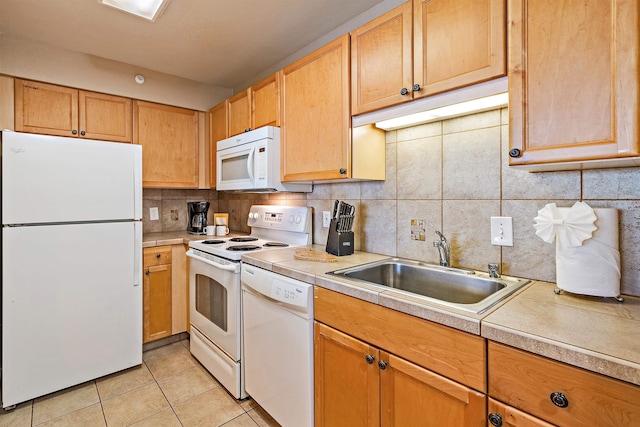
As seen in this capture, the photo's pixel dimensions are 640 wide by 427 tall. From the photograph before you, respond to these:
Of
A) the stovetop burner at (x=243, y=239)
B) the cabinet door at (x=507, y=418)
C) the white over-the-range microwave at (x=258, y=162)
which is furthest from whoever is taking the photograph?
the stovetop burner at (x=243, y=239)

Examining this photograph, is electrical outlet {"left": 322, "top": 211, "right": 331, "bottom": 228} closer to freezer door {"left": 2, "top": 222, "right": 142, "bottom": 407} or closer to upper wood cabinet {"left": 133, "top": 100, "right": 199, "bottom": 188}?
freezer door {"left": 2, "top": 222, "right": 142, "bottom": 407}

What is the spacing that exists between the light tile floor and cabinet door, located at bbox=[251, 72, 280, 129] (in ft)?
6.00

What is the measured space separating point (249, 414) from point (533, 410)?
153 cm

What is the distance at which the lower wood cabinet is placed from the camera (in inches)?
95.5

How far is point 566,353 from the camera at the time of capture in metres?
0.71

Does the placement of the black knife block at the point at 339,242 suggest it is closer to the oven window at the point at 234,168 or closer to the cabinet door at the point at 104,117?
the oven window at the point at 234,168

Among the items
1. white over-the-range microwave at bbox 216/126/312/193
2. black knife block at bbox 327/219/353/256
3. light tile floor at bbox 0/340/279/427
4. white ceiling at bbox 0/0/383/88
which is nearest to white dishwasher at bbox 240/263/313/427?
light tile floor at bbox 0/340/279/427

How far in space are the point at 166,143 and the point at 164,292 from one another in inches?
52.4

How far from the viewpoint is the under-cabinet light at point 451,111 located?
1.24m

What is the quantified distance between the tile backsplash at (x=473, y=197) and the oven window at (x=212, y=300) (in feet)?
3.16

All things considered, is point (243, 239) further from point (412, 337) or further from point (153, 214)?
point (412, 337)

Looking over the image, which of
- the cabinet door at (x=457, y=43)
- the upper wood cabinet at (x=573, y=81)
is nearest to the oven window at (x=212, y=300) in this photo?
the cabinet door at (x=457, y=43)

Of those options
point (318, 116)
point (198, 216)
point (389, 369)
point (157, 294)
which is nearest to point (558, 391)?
point (389, 369)

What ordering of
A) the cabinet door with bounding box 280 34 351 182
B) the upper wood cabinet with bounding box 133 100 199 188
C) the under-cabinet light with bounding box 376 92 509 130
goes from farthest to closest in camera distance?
the upper wood cabinet with bounding box 133 100 199 188 → the cabinet door with bounding box 280 34 351 182 → the under-cabinet light with bounding box 376 92 509 130
